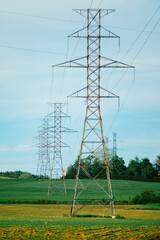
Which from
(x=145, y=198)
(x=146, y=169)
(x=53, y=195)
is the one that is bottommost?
(x=145, y=198)

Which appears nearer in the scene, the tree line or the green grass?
the green grass

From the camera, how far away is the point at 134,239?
27.6m

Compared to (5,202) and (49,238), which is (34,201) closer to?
(5,202)

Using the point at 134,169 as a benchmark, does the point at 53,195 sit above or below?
below

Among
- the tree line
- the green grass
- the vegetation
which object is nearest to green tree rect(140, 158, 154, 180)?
the tree line

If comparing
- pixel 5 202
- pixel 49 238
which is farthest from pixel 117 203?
pixel 49 238

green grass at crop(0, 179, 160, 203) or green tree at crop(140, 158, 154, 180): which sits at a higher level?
green tree at crop(140, 158, 154, 180)

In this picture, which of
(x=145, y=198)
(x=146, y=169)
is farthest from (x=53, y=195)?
(x=146, y=169)

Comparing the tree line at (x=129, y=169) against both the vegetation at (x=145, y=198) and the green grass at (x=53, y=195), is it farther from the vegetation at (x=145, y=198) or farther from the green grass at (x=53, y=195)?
the vegetation at (x=145, y=198)

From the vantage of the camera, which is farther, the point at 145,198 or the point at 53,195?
the point at 53,195

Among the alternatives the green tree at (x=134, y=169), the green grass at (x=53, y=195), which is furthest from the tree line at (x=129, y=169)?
the green grass at (x=53, y=195)

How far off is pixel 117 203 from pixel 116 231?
52237 mm

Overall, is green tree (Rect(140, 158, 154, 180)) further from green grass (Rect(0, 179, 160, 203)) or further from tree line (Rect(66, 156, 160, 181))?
green grass (Rect(0, 179, 160, 203))

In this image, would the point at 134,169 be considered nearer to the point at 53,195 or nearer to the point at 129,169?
the point at 129,169
